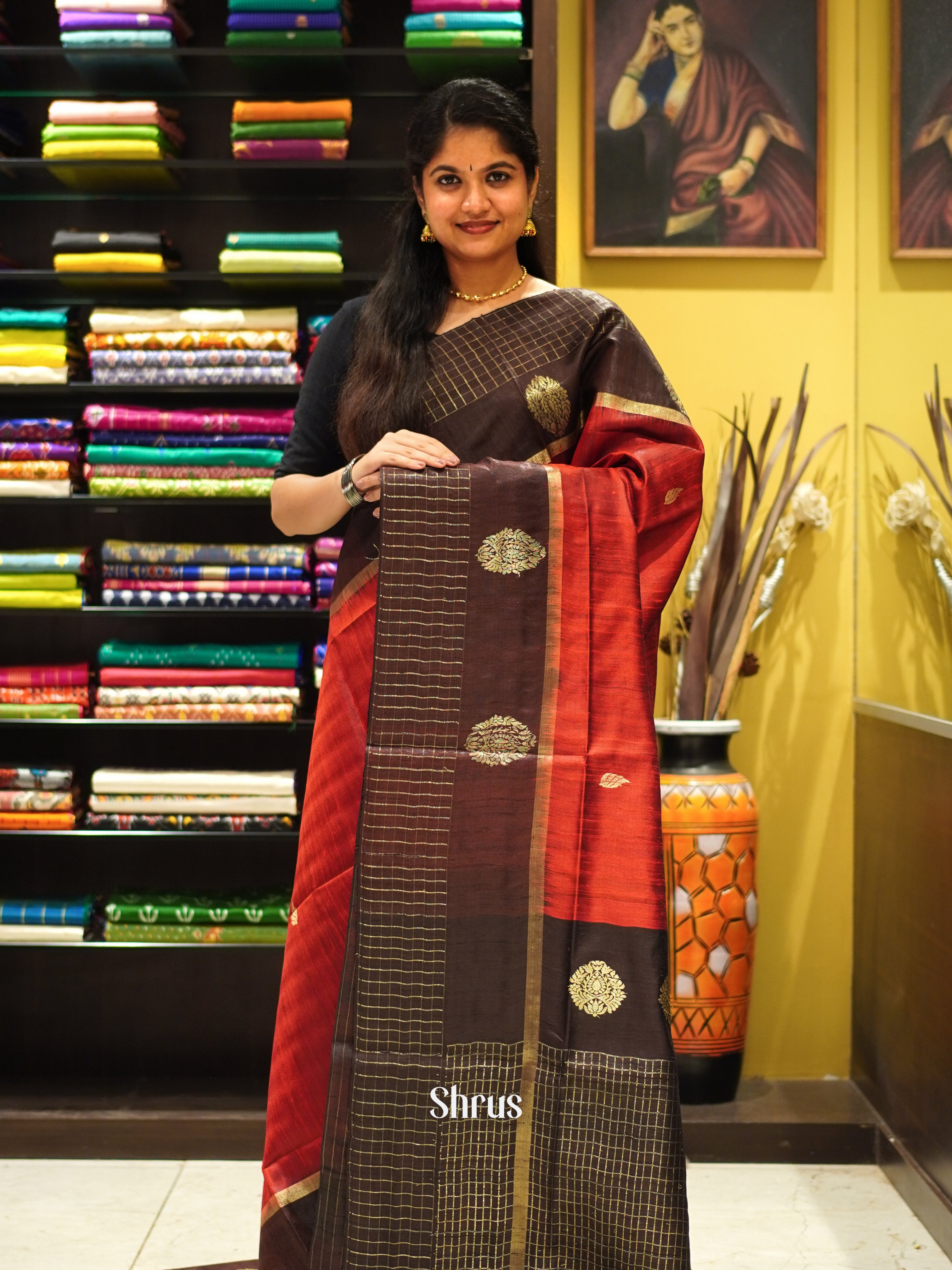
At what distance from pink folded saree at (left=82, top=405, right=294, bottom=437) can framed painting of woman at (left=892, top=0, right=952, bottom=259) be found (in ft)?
4.53

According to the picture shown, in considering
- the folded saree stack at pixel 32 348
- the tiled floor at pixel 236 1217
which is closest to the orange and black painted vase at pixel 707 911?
the tiled floor at pixel 236 1217

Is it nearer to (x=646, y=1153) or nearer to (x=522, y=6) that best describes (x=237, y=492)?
(x=522, y=6)

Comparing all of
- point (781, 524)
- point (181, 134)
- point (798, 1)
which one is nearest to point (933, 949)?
point (781, 524)

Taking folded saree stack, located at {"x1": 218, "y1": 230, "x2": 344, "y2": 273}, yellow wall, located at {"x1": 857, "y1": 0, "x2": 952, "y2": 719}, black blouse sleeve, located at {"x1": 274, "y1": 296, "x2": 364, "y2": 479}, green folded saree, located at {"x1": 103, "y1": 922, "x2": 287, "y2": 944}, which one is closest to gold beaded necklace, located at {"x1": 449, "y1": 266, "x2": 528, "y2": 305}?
black blouse sleeve, located at {"x1": 274, "y1": 296, "x2": 364, "y2": 479}

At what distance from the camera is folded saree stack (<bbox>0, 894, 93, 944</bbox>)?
2.63m

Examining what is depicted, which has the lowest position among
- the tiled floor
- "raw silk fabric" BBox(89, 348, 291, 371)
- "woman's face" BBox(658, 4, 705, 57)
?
the tiled floor

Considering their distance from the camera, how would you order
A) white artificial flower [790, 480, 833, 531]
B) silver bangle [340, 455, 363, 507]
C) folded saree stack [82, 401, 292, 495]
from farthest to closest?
white artificial flower [790, 480, 833, 531]
folded saree stack [82, 401, 292, 495]
silver bangle [340, 455, 363, 507]

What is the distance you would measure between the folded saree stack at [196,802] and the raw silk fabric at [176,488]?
0.60 metres

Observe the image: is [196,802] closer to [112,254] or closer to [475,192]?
[112,254]

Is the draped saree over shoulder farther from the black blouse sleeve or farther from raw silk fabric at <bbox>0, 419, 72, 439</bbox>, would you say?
raw silk fabric at <bbox>0, 419, 72, 439</bbox>

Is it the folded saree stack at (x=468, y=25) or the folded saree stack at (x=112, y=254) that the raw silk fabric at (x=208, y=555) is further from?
the folded saree stack at (x=468, y=25)

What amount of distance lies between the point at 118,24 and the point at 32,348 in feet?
2.29

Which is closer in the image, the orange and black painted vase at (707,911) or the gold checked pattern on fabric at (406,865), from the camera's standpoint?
the gold checked pattern on fabric at (406,865)

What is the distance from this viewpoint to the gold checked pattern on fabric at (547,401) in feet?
5.11
